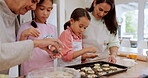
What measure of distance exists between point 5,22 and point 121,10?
14.6ft

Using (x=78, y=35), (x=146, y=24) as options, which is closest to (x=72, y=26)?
(x=78, y=35)

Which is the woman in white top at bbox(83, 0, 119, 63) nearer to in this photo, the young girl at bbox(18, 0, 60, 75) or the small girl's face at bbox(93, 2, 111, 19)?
the small girl's face at bbox(93, 2, 111, 19)

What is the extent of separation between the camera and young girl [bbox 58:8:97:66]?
43.9 inches

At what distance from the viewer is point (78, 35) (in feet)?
4.21

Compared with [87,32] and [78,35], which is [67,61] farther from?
[87,32]

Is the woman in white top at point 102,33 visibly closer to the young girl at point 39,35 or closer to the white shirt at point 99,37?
the white shirt at point 99,37

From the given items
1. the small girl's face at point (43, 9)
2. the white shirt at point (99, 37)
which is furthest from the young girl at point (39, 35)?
the white shirt at point (99, 37)

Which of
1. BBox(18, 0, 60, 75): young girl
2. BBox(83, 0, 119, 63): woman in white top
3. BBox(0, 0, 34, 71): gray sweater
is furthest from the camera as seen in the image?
BBox(83, 0, 119, 63): woman in white top

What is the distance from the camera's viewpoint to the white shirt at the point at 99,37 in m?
1.41

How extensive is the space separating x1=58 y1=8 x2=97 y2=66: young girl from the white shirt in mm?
168

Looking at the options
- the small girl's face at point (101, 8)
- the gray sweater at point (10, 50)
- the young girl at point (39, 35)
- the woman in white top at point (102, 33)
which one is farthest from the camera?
the woman in white top at point (102, 33)

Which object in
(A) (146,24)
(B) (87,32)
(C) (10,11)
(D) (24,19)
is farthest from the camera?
(A) (146,24)

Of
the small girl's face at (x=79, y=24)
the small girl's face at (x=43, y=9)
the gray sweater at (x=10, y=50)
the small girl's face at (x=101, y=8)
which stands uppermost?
the small girl's face at (x=101, y=8)

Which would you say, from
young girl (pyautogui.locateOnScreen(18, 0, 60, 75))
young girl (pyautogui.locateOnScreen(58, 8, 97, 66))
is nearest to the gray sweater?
young girl (pyautogui.locateOnScreen(18, 0, 60, 75))
